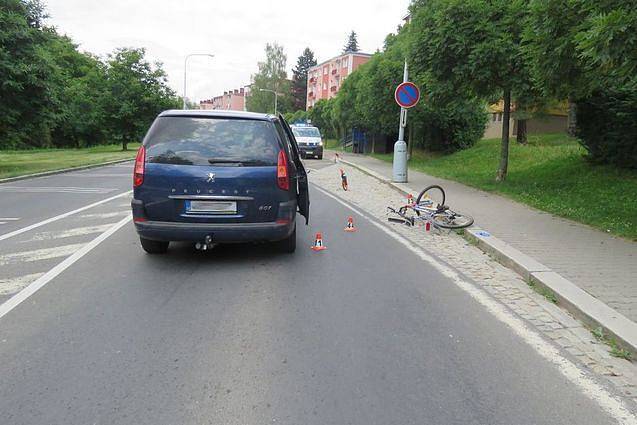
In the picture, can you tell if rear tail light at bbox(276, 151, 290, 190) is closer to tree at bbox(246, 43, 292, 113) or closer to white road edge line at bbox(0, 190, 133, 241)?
white road edge line at bbox(0, 190, 133, 241)

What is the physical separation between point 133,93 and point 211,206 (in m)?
36.4

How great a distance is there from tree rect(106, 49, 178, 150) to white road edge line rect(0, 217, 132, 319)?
1314 inches

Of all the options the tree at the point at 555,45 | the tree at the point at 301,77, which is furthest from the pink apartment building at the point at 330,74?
the tree at the point at 555,45

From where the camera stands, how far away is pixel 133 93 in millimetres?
39281

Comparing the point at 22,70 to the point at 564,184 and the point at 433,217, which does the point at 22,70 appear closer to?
the point at 433,217

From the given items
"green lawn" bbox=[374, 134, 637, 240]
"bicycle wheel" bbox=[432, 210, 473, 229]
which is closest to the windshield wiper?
"bicycle wheel" bbox=[432, 210, 473, 229]

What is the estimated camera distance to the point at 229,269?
20.4 ft

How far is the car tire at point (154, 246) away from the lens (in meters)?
6.72

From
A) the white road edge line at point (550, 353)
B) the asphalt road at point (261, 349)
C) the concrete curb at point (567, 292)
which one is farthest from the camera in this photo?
the concrete curb at point (567, 292)

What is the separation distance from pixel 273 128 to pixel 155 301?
253cm

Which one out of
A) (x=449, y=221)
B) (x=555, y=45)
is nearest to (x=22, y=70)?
(x=449, y=221)

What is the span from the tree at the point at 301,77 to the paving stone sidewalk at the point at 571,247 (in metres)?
96.8

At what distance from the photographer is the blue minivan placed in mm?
6070

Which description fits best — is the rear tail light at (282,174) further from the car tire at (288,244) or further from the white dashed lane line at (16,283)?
the white dashed lane line at (16,283)
